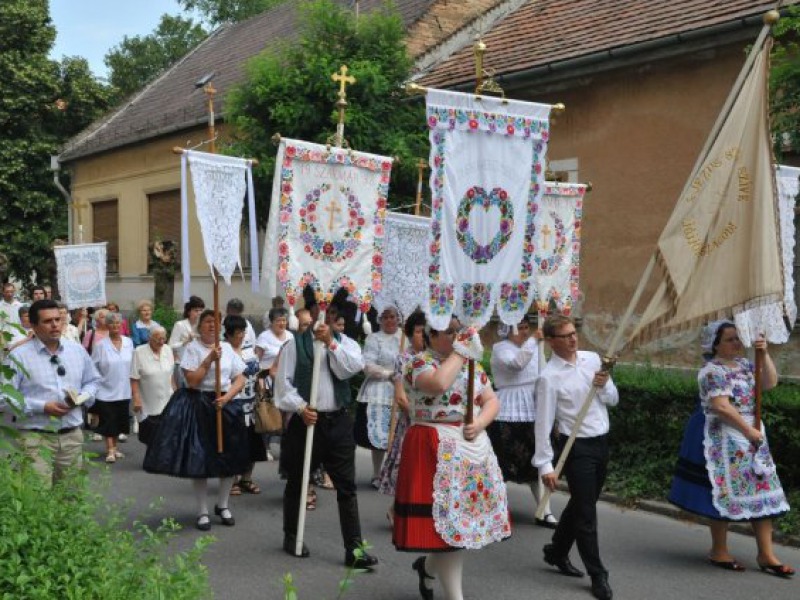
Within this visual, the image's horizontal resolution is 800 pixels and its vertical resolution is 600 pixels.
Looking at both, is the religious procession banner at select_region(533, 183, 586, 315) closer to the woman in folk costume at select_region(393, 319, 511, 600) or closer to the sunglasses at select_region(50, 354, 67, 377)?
the woman in folk costume at select_region(393, 319, 511, 600)

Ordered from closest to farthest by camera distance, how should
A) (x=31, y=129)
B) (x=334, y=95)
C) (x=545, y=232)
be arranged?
(x=545, y=232)
(x=334, y=95)
(x=31, y=129)

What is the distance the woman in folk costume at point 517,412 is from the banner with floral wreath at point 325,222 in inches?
59.1

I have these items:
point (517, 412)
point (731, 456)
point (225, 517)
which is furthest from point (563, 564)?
point (225, 517)

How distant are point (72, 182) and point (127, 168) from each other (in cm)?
404

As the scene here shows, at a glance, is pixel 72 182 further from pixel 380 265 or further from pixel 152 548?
pixel 152 548

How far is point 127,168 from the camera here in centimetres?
2967

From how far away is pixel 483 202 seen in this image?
657cm

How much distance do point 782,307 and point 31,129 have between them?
29.7 m

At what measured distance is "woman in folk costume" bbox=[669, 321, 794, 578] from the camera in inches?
270

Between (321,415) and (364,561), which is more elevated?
(321,415)

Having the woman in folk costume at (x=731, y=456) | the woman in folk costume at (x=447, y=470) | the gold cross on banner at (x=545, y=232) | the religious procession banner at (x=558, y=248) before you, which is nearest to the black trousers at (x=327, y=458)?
the woman in folk costume at (x=447, y=470)

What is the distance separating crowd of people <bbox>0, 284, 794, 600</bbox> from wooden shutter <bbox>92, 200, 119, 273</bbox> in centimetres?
2171

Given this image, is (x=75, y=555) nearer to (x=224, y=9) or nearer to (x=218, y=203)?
(x=218, y=203)

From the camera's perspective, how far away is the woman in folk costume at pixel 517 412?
8672 mm
